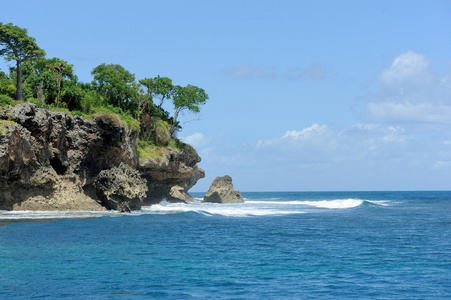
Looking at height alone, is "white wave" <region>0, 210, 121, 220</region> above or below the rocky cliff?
below

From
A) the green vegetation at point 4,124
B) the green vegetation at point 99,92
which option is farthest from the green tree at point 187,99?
the green vegetation at point 4,124

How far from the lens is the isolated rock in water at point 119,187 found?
4069 cm

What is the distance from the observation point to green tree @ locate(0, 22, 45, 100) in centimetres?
3972

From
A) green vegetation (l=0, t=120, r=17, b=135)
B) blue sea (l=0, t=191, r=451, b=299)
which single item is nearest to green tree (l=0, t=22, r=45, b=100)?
green vegetation (l=0, t=120, r=17, b=135)

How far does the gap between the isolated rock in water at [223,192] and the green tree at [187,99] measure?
1778 centimetres

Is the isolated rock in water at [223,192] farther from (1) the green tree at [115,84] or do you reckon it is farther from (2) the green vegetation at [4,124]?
(2) the green vegetation at [4,124]

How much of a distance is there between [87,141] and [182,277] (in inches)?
1159

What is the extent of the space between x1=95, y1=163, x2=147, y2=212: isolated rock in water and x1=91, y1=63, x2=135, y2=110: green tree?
13.5 meters

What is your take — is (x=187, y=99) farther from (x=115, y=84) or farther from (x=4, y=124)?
(x=4, y=124)

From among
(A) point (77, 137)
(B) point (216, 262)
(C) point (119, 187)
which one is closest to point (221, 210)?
(C) point (119, 187)

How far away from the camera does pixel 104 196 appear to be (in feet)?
138

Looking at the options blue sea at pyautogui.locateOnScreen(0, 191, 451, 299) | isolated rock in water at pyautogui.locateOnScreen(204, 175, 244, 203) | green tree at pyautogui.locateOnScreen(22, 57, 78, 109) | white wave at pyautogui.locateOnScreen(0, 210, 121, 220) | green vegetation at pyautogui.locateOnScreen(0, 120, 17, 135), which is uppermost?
green tree at pyautogui.locateOnScreen(22, 57, 78, 109)

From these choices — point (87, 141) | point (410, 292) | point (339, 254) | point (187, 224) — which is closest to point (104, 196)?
point (87, 141)

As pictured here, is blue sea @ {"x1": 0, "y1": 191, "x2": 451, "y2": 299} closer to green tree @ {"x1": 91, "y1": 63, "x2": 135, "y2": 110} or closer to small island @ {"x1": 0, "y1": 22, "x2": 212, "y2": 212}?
small island @ {"x1": 0, "y1": 22, "x2": 212, "y2": 212}
